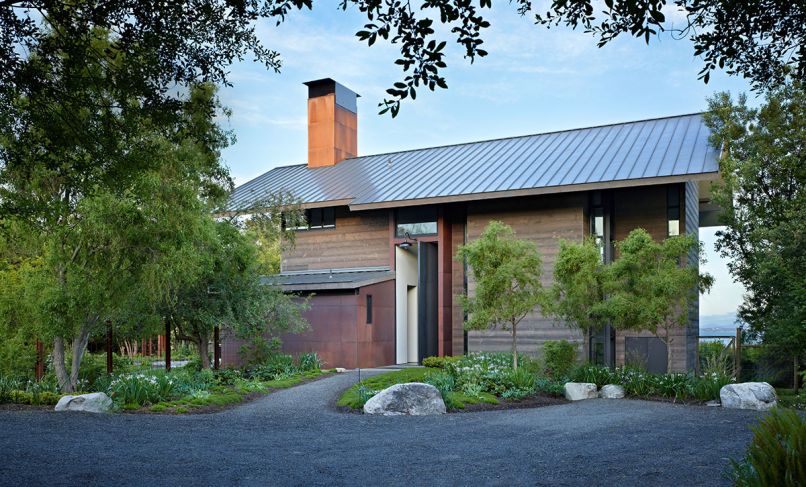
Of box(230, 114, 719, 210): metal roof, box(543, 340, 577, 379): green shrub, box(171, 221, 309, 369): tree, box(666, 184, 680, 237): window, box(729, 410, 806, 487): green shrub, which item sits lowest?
box(543, 340, 577, 379): green shrub

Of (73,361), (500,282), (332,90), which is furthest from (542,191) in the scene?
(332,90)

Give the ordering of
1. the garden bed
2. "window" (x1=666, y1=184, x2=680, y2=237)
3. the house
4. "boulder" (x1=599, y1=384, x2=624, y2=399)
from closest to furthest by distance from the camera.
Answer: the garden bed, "boulder" (x1=599, y1=384, x2=624, y2=399), "window" (x1=666, y1=184, x2=680, y2=237), the house

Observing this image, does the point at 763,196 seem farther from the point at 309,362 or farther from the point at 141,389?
the point at 141,389

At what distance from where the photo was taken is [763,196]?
21.2 meters

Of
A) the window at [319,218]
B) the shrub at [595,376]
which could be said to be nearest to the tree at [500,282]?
the shrub at [595,376]

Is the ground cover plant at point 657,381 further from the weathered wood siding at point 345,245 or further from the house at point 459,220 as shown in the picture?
the weathered wood siding at point 345,245

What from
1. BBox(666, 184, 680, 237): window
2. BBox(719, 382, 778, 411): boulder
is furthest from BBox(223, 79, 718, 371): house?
BBox(719, 382, 778, 411): boulder

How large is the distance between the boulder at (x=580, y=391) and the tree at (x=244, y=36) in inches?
351

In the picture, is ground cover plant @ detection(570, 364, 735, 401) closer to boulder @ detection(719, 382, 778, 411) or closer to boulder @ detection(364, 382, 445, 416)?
boulder @ detection(719, 382, 778, 411)

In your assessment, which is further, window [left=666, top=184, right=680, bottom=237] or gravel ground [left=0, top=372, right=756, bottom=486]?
window [left=666, top=184, right=680, bottom=237]

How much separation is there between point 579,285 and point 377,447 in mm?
8509

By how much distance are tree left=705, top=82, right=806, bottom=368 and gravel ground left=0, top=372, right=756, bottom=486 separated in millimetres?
6154

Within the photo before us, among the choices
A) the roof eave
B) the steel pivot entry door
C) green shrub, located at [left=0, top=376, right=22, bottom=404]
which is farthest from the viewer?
the steel pivot entry door

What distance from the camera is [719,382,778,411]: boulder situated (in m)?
13.3
